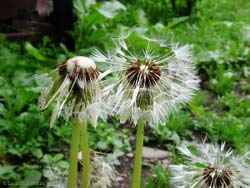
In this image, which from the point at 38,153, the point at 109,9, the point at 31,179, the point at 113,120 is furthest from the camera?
the point at 109,9

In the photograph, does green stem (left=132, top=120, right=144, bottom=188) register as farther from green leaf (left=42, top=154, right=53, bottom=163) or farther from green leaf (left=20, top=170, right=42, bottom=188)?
green leaf (left=42, top=154, right=53, bottom=163)

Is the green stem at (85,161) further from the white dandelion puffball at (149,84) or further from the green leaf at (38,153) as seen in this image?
the green leaf at (38,153)

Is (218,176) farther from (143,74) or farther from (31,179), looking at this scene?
(31,179)

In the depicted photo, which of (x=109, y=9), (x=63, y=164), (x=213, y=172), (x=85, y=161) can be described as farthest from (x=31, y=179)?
(x=109, y=9)

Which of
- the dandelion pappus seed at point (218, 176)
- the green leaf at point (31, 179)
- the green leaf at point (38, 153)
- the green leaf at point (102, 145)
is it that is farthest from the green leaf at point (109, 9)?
the dandelion pappus seed at point (218, 176)

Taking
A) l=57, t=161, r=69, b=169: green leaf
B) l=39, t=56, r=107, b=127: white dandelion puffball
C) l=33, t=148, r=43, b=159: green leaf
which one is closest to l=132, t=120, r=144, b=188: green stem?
l=39, t=56, r=107, b=127: white dandelion puffball
